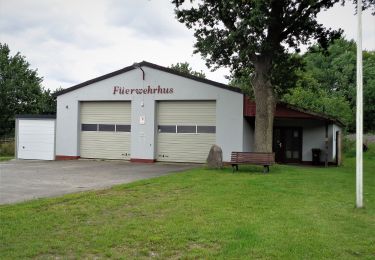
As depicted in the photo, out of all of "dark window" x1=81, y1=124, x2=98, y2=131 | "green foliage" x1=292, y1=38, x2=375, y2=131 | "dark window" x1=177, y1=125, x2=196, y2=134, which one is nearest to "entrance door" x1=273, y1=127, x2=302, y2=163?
"dark window" x1=177, y1=125, x2=196, y2=134

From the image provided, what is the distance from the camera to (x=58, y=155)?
2639cm

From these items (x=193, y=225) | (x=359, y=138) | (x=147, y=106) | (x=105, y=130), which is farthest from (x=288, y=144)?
(x=193, y=225)

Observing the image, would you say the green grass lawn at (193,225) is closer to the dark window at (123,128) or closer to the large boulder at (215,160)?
Result: the large boulder at (215,160)

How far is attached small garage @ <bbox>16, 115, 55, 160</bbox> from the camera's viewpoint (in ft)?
87.3

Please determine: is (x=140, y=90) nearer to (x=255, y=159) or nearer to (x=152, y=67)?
(x=152, y=67)

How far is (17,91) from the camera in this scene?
3953 centimetres

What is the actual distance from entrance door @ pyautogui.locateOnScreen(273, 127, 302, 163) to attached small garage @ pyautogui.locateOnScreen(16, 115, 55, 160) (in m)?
13.6

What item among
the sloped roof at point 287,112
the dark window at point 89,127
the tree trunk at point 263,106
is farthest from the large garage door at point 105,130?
the tree trunk at point 263,106

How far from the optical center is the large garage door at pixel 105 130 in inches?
997

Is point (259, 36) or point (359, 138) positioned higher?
point (259, 36)

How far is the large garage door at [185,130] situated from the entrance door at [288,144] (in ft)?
15.3

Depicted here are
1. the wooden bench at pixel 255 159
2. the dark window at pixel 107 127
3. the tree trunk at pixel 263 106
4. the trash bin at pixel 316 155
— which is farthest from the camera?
the dark window at pixel 107 127

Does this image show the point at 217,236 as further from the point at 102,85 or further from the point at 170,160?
the point at 102,85

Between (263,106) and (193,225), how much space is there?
1310 centimetres
